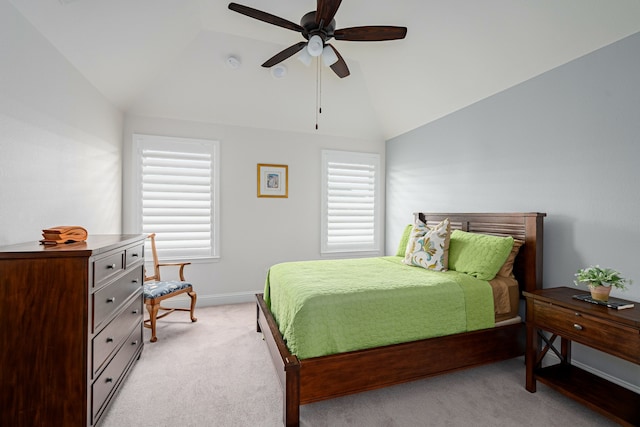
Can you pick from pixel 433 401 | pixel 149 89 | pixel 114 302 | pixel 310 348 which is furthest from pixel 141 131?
pixel 433 401

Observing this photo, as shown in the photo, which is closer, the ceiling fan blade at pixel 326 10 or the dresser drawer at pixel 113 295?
the dresser drawer at pixel 113 295

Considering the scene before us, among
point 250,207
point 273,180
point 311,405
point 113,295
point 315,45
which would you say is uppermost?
point 315,45

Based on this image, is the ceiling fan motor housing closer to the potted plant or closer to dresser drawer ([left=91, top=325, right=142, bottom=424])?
the potted plant

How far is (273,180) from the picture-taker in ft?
13.8

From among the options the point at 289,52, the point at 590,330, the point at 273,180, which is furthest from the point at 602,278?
the point at 273,180

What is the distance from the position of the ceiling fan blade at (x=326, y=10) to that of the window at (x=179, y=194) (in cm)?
238

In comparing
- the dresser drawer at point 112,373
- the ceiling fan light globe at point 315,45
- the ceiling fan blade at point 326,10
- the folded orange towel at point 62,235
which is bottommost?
the dresser drawer at point 112,373

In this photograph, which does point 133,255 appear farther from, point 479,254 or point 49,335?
point 479,254

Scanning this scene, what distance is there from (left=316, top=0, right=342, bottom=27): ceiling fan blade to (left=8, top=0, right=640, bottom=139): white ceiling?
0.74m

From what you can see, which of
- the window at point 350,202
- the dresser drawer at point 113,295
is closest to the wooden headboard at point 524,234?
the window at point 350,202

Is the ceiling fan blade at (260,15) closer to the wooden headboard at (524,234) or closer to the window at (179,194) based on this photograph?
the window at (179,194)

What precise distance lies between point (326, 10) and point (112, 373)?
2867 millimetres

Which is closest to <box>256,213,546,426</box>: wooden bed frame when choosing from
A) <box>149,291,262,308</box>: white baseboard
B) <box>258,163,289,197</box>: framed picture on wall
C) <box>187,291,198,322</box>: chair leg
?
<box>187,291,198,322</box>: chair leg

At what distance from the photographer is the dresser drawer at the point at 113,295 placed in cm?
161
